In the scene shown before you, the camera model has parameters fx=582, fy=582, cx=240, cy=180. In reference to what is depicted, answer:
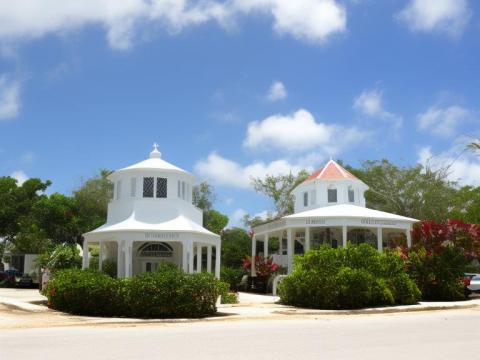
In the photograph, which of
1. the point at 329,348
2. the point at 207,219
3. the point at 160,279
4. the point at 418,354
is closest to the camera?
the point at 418,354

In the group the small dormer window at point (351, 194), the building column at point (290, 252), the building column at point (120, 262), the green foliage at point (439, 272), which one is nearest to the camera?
the green foliage at point (439, 272)

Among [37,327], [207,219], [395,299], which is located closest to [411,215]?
[207,219]

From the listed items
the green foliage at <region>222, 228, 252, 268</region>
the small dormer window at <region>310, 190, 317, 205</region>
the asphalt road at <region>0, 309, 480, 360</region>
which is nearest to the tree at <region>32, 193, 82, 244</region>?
the green foliage at <region>222, 228, 252, 268</region>

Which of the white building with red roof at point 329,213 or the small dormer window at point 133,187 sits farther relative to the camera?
the white building with red roof at point 329,213

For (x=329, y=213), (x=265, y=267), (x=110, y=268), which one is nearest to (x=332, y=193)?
(x=329, y=213)

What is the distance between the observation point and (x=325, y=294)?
22000 millimetres

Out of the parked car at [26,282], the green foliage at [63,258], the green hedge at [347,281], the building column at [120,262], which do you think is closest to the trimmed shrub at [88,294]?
the building column at [120,262]

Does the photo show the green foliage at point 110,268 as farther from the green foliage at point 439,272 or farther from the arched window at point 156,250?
the green foliage at point 439,272

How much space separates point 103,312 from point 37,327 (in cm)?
350

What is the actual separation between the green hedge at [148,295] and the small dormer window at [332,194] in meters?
20.2

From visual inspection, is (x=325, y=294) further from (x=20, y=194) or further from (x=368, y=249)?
(x=20, y=194)

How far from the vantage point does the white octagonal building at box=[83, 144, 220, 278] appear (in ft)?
88.5

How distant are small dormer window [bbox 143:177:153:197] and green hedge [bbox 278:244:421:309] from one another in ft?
29.3

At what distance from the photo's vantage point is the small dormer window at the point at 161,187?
29.5 m
